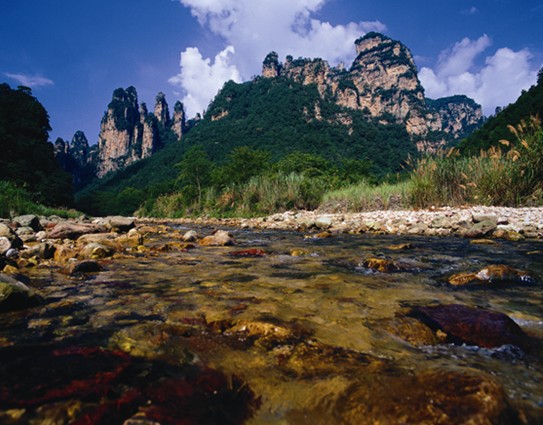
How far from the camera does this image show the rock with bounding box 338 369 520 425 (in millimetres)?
973

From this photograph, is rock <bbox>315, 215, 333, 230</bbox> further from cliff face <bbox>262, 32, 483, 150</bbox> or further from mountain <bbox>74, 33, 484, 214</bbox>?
cliff face <bbox>262, 32, 483, 150</bbox>

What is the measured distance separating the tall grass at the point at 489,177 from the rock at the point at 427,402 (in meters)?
10.1

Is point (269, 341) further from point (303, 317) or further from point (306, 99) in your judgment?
point (306, 99)

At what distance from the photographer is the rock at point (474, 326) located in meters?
1.67

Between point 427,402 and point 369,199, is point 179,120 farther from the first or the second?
point 427,402

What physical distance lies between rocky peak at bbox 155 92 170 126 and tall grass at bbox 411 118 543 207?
150320 millimetres

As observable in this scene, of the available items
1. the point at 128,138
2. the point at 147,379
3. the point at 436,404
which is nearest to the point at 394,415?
the point at 436,404

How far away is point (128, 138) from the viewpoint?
5217 inches

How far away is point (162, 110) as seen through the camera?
476 feet

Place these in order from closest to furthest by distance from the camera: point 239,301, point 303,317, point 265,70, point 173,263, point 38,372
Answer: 1. point 38,372
2. point 303,317
3. point 239,301
4. point 173,263
5. point 265,70

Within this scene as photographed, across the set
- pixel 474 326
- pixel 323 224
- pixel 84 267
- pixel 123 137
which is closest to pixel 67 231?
pixel 84 267

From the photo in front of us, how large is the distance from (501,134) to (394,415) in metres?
43.6

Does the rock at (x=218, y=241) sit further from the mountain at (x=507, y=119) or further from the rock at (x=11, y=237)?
the mountain at (x=507, y=119)

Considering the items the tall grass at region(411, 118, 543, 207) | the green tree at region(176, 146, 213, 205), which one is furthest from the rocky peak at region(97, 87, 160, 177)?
the tall grass at region(411, 118, 543, 207)
